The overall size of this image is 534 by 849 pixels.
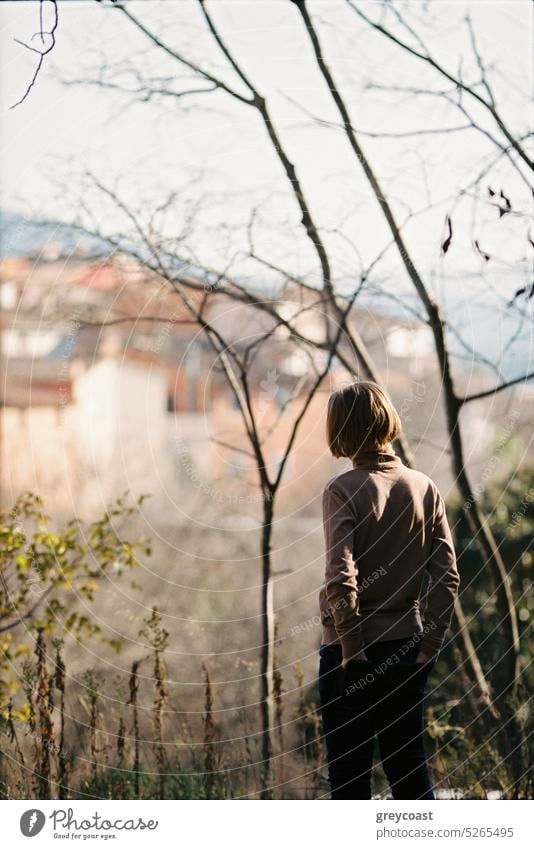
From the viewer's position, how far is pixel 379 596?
92.5 inches

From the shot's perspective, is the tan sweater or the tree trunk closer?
the tan sweater

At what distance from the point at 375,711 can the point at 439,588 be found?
13.0 inches

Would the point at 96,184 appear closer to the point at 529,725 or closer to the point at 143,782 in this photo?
the point at 143,782

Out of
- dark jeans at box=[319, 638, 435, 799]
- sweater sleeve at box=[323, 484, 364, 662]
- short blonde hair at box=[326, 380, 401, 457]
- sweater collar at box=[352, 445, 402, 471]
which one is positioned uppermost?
short blonde hair at box=[326, 380, 401, 457]

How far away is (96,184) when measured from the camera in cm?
321

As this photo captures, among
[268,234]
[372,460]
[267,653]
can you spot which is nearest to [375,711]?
[372,460]

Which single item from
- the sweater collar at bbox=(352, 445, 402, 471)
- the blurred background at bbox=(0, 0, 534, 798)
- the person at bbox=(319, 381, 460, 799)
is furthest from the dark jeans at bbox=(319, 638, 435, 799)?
the blurred background at bbox=(0, 0, 534, 798)

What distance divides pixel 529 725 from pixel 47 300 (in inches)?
91.2

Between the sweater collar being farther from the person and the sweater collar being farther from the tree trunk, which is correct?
the tree trunk

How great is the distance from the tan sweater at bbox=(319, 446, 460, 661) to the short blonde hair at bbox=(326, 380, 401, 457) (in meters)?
0.04

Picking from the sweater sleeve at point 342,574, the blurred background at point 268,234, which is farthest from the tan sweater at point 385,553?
the blurred background at point 268,234

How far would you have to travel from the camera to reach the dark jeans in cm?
229

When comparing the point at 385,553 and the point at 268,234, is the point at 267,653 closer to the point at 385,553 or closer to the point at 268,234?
the point at 385,553
